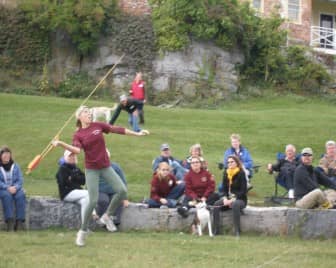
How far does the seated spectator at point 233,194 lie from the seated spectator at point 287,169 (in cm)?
233

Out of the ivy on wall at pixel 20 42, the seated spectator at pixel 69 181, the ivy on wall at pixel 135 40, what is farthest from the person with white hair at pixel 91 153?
the ivy on wall at pixel 20 42

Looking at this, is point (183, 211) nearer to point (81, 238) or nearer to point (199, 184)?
point (199, 184)

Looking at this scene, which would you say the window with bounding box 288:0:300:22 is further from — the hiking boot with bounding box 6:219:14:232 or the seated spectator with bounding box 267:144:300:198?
the hiking boot with bounding box 6:219:14:232

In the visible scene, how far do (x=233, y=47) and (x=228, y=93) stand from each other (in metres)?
2.09

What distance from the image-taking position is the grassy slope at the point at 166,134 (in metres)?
18.0

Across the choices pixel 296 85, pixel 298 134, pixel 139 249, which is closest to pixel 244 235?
pixel 139 249

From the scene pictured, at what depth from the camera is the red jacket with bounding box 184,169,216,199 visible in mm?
13352

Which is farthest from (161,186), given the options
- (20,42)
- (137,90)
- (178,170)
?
(20,42)

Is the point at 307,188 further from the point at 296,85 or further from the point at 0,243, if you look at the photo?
the point at 296,85

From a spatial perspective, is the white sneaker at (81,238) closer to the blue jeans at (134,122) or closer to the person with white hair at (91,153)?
the person with white hair at (91,153)

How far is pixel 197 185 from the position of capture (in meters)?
13.4

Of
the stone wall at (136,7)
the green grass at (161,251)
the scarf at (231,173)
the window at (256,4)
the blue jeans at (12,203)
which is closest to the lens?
the green grass at (161,251)

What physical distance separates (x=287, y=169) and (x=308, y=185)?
2.29 m

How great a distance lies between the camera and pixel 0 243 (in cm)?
1117
